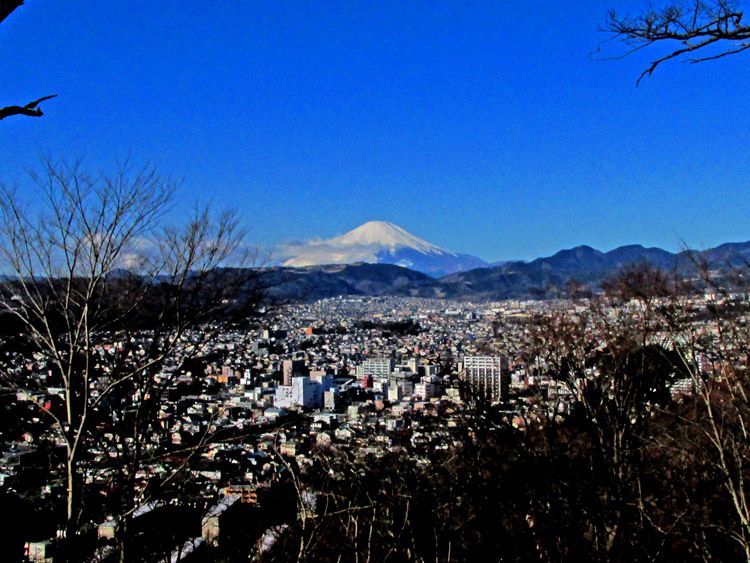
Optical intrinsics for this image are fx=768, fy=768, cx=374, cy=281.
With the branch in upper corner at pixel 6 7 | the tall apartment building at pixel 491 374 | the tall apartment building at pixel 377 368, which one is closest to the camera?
the branch in upper corner at pixel 6 7

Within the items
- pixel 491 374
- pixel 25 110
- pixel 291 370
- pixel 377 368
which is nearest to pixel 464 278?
pixel 377 368

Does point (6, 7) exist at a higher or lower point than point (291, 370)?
higher

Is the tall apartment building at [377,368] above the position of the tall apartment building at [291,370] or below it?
below

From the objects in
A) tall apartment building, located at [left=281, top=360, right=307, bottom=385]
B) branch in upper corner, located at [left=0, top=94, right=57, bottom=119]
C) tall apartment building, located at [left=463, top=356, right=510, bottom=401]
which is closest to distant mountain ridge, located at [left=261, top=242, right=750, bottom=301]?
tall apartment building, located at [left=281, top=360, right=307, bottom=385]

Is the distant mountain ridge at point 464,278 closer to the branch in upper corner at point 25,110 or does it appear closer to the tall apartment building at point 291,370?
the tall apartment building at point 291,370

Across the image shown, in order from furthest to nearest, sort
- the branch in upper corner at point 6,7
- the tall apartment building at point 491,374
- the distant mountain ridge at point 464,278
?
the distant mountain ridge at point 464,278 → the tall apartment building at point 491,374 → the branch in upper corner at point 6,7

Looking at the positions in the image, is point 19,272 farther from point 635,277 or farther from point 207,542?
point 635,277

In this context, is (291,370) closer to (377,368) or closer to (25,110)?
(377,368)

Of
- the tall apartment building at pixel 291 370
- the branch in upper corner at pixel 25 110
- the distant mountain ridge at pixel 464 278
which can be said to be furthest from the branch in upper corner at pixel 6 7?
the distant mountain ridge at pixel 464 278

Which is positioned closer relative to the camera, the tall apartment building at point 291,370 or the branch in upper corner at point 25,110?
the branch in upper corner at point 25,110
